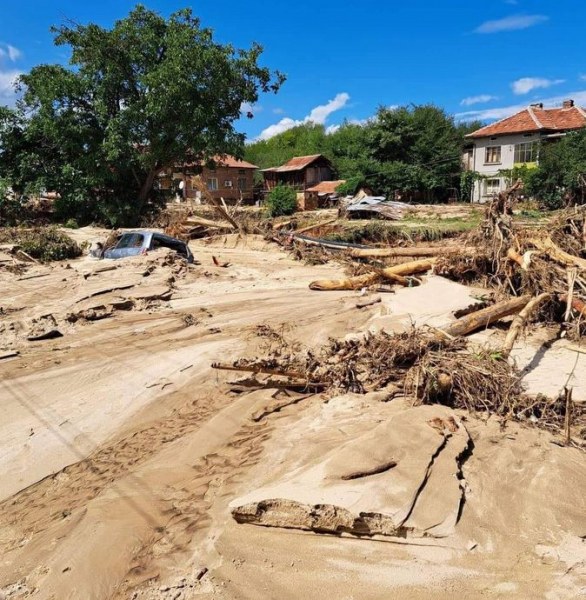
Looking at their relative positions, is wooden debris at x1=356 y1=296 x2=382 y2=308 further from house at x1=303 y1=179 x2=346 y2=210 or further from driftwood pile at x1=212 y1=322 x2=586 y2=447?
house at x1=303 y1=179 x2=346 y2=210

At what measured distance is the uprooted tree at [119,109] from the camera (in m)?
26.6

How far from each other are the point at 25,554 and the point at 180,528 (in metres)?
1.40

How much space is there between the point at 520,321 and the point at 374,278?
564cm

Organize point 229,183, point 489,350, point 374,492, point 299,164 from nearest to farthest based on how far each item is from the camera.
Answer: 1. point 374,492
2. point 489,350
3. point 299,164
4. point 229,183

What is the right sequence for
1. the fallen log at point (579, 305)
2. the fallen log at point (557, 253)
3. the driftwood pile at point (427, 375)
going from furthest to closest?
the fallen log at point (557, 253) < the fallen log at point (579, 305) < the driftwood pile at point (427, 375)

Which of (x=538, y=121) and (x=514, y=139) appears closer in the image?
(x=538, y=121)

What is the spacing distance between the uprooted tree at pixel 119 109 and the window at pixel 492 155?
72.5 feet

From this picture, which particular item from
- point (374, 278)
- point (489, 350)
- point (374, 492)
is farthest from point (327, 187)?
point (374, 492)

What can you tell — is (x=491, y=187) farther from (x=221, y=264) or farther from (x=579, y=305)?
(x=579, y=305)

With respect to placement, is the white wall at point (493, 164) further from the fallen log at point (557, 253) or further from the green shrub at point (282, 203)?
the fallen log at point (557, 253)

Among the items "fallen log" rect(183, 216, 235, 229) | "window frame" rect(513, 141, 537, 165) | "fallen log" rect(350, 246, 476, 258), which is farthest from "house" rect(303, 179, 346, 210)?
"fallen log" rect(350, 246, 476, 258)

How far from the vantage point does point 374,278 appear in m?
14.7

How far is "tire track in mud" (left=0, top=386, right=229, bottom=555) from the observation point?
546 centimetres

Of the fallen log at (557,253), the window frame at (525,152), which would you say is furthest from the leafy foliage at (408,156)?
the fallen log at (557,253)
